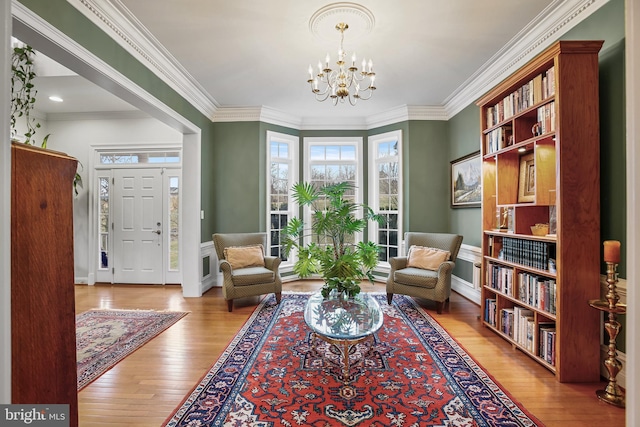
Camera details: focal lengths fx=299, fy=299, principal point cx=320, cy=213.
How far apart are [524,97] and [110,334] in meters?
4.59

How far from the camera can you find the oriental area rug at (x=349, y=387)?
180 centimetres

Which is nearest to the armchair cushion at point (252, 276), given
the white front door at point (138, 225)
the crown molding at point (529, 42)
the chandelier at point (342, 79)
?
the white front door at point (138, 225)

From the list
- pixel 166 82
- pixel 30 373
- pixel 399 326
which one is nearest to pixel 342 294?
pixel 399 326

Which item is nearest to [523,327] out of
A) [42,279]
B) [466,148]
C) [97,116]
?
[466,148]

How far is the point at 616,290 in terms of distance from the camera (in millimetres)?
A: 2086

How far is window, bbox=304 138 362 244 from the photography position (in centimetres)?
549

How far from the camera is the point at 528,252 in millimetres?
2572

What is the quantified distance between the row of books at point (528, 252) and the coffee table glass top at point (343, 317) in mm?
1338

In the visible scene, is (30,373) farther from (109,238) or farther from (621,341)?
(109,238)

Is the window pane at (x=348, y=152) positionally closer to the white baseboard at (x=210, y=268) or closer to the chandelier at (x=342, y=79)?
the chandelier at (x=342, y=79)

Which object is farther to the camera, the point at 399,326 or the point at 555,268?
the point at 399,326

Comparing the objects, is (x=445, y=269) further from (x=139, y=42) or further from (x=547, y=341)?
(x=139, y=42)

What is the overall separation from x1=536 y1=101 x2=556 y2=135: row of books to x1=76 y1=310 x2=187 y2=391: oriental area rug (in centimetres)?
398

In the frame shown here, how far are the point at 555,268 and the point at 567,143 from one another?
3.08 ft
